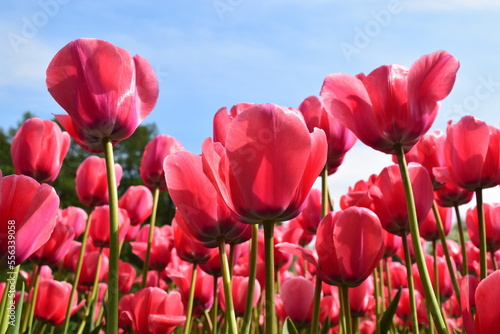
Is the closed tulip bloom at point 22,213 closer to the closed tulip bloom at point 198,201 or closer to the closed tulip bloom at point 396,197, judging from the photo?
the closed tulip bloom at point 198,201

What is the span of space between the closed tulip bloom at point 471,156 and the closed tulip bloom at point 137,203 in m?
1.84

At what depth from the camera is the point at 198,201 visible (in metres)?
1.10

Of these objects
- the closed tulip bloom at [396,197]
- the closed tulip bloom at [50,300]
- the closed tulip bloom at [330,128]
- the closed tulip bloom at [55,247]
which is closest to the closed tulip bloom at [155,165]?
the closed tulip bloom at [55,247]

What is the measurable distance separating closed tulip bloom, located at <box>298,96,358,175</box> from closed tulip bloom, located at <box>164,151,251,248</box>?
520 millimetres

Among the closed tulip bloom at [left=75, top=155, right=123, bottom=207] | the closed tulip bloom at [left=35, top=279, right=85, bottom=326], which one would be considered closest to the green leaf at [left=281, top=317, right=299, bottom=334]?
the closed tulip bloom at [left=35, top=279, right=85, bottom=326]

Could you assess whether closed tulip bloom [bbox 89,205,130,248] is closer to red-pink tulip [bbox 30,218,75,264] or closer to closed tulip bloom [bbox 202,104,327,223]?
red-pink tulip [bbox 30,218,75,264]

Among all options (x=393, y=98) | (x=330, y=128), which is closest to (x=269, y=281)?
(x=393, y=98)

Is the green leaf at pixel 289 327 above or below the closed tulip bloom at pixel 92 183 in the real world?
below

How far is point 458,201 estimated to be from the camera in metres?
1.93

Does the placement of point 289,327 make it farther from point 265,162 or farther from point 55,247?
point 55,247

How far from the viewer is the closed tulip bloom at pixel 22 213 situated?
993mm

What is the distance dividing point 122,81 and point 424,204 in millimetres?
913

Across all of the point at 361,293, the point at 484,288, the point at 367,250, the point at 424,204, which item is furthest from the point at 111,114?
the point at 361,293

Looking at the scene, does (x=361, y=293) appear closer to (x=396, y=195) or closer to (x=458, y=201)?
(x=458, y=201)
